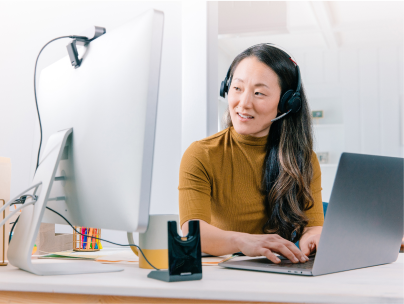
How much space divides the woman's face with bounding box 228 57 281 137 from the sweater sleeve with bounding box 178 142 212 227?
0.60 feet

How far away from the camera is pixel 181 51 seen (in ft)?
7.29

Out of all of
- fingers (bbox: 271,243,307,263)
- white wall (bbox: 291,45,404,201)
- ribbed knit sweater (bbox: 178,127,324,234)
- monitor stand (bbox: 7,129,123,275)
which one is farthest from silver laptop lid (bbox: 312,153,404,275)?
white wall (bbox: 291,45,404,201)

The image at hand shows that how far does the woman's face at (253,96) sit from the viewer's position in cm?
135

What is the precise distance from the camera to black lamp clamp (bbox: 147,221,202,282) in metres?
0.61

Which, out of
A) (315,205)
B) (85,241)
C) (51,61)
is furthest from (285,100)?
(51,61)

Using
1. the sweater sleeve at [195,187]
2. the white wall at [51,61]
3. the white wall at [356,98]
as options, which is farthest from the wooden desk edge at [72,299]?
the white wall at [356,98]

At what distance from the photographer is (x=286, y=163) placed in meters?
1.33

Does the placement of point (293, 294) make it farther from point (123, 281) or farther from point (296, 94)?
point (296, 94)

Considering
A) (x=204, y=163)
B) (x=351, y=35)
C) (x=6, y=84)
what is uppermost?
(x=351, y=35)

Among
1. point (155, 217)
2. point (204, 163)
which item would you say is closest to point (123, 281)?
point (155, 217)

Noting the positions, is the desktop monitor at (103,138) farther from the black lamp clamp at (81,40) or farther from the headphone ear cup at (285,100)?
the headphone ear cup at (285,100)

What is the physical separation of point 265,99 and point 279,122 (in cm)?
14

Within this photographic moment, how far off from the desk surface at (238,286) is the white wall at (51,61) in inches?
56.3

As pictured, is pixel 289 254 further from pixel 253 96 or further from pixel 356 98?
pixel 356 98
